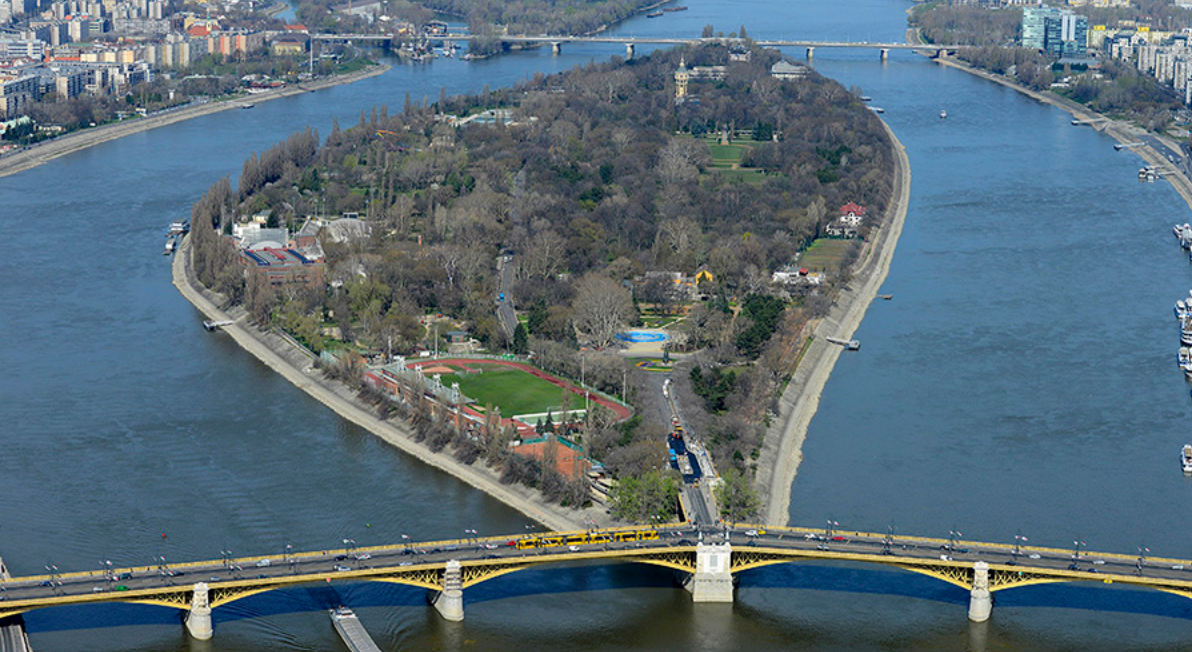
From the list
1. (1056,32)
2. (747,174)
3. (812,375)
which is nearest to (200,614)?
(812,375)

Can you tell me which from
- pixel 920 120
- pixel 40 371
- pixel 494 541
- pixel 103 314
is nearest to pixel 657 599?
pixel 494 541

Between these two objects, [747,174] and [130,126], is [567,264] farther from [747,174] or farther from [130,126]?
[130,126]

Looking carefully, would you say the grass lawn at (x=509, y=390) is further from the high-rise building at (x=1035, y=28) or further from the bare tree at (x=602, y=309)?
the high-rise building at (x=1035, y=28)

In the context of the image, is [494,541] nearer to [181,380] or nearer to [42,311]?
[181,380]

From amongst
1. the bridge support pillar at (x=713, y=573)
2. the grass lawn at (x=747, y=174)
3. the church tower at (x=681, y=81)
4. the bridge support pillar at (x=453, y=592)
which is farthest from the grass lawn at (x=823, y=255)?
the church tower at (x=681, y=81)

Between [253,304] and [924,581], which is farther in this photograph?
[253,304]

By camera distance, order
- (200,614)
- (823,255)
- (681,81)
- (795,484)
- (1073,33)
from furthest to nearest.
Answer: (1073,33) → (681,81) → (823,255) → (795,484) → (200,614)
